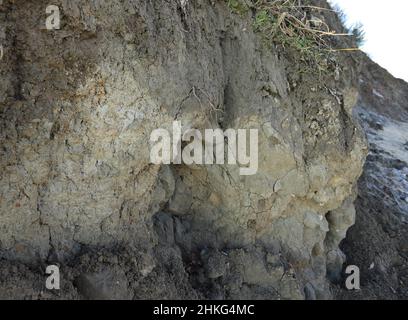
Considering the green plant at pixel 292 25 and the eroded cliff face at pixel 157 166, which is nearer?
the eroded cliff face at pixel 157 166

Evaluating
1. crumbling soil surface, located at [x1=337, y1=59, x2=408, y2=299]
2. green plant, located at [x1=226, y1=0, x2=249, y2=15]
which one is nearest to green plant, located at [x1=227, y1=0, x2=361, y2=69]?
green plant, located at [x1=226, y1=0, x2=249, y2=15]

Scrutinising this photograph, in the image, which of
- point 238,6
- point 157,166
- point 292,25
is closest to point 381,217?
point 292,25

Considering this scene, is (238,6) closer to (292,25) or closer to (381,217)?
(292,25)

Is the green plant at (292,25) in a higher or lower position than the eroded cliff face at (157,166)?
higher

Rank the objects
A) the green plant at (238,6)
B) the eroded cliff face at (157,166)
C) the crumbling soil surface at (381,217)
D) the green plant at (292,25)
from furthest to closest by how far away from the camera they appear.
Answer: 1. the crumbling soil surface at (381,217)
2. the green plant at (292,25)
3. the green plant at (238,6)
4. the eroded cliff face at (157,166)

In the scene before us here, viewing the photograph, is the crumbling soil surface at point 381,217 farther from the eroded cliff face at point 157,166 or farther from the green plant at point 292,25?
the green plant at point 292,25

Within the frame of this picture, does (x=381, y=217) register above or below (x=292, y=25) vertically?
below

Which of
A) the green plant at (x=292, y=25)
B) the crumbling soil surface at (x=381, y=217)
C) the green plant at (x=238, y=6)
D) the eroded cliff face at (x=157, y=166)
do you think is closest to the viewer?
the eroded cliff face at (x=157, y=166)

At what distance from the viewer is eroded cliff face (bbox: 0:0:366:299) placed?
10.3 feet

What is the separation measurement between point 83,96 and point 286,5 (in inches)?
84.2

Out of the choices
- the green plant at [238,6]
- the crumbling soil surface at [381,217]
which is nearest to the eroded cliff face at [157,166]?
the green plant at [238,6]

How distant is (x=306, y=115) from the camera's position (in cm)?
451

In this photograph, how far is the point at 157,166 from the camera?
3578 millimetres

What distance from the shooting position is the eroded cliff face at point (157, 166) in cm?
313
